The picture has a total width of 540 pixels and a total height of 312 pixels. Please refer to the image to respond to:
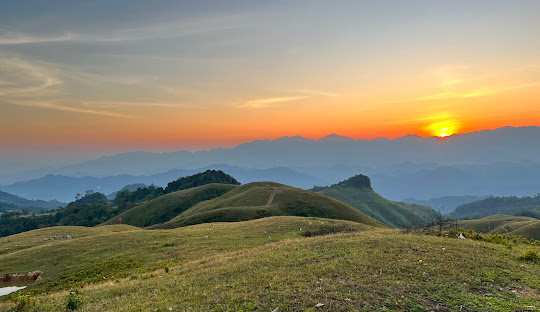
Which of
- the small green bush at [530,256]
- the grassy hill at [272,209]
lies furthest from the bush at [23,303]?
the grassy hill at [272,209]

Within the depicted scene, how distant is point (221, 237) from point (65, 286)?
47.8 ft

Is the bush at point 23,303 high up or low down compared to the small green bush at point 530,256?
up

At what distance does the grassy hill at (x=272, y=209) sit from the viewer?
58094mm

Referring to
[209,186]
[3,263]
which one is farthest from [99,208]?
[3,263]

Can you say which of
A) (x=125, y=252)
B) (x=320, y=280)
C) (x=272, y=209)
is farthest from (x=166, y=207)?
(x=320, y=280)

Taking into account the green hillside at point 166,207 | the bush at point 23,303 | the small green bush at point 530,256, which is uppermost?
the bush at point 23,303

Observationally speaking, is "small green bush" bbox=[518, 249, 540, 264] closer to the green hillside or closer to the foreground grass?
the foreground grass

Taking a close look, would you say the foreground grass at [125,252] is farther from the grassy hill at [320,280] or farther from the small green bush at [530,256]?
the small green bush at [530,256]

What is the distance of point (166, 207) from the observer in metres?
111

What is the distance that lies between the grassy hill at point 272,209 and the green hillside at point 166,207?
116 ft

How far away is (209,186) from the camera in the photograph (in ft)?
412

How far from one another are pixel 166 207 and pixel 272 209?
212 ft

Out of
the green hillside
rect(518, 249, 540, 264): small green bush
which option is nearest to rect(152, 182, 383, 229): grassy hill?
the green hillside

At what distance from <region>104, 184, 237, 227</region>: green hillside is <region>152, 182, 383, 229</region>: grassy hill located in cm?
3531
